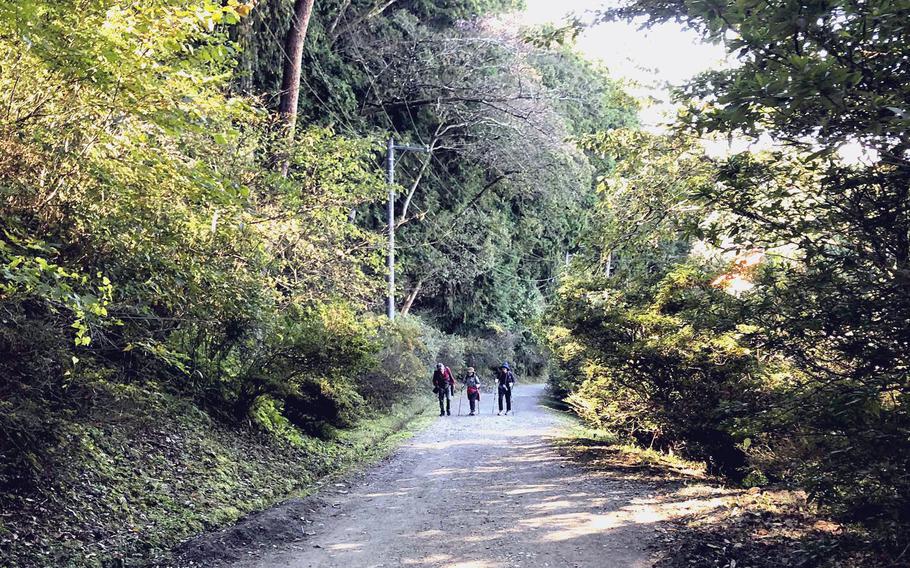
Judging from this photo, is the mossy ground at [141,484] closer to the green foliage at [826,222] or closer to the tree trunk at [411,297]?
the green foliage at [826,222]

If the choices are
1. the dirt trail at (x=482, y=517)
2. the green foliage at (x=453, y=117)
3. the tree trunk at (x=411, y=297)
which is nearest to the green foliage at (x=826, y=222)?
the dirt trail at (x=482, y=517)

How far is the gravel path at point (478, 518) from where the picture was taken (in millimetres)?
6652

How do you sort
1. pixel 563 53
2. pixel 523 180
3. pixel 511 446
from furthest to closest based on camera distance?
pixel 563 53, pixel 523 180, pixel 511 446

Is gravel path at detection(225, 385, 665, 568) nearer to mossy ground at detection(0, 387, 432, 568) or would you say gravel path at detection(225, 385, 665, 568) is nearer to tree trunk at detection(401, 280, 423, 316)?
mossy ground at detection(0, 387, 432, 568)

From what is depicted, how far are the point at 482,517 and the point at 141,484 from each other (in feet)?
12.8

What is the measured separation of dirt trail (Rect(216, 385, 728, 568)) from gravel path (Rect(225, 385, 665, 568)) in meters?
0.01

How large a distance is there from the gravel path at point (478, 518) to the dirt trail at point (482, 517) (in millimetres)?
12

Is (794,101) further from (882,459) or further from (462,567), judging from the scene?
(462,567)

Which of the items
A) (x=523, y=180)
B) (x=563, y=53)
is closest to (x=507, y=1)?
(x=563, y=53)

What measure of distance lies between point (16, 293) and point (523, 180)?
31390 millimetres

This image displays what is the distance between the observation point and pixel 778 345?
19.4ft

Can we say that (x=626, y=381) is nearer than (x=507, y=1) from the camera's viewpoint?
Yes

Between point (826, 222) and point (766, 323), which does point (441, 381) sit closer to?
point (766, 323)

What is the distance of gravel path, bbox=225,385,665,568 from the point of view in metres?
6.65
